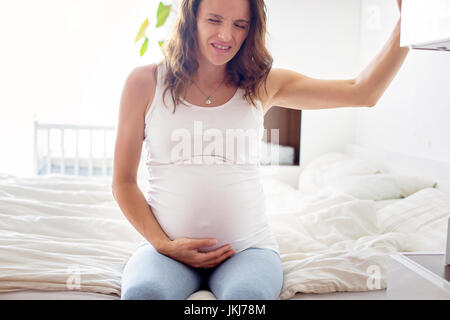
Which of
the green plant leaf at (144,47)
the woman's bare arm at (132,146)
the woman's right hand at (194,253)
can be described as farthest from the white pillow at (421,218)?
the green plant leaf at (144,47)

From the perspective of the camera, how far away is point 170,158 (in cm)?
82

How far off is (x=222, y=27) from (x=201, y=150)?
0.24m

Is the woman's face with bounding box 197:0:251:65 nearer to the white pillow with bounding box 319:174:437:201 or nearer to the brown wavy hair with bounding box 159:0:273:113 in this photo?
the brown wavy hair with bounding box 159:0:273:113

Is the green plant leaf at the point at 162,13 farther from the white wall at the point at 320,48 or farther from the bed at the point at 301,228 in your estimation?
the bed at the point at 301,228

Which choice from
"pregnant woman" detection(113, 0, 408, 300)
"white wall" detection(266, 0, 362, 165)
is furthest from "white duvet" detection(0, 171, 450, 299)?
"white wall" detection(266, 0, 362, 165)

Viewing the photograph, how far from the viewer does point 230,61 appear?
3.01 ft

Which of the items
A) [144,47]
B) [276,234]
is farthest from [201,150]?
[144,47]

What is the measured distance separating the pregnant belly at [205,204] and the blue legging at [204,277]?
5cm

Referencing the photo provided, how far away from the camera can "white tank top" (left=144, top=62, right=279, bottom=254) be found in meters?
0.81

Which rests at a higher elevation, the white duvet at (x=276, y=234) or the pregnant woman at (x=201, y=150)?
the pregnant woman at (x=201, y=150)

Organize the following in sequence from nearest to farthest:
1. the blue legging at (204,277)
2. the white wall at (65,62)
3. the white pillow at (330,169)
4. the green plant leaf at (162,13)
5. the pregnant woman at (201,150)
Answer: the blue legging at (204,277)
the pregnant woman at (201,150)
the white pillow at (330,169)
the green plant leaf at (162,13)
the white wall at (65,62)

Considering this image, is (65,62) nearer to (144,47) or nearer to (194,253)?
(144,47)

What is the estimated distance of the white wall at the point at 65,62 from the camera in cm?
222
